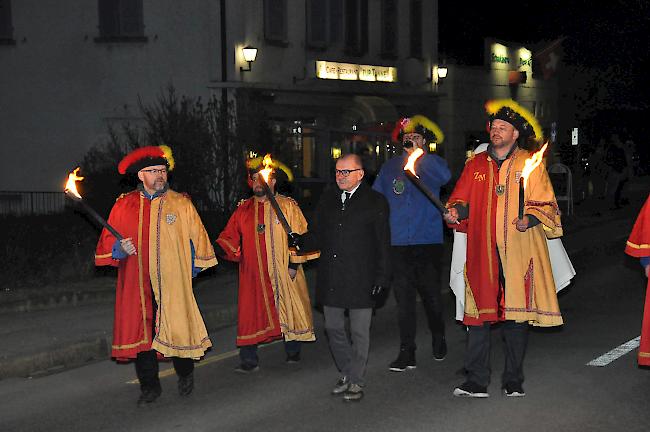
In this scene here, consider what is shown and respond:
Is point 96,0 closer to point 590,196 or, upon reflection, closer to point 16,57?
point 16,57

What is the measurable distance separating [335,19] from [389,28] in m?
2.58

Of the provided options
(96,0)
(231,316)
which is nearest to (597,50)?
(96,0)

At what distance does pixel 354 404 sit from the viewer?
7.95 meters

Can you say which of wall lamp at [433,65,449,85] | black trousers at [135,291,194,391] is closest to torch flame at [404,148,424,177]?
black trousers at [135,291,194,391]

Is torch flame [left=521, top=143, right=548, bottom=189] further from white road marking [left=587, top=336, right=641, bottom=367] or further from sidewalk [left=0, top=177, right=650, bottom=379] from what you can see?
sidewalk [left=0, top=177, right=650, bottom=379]

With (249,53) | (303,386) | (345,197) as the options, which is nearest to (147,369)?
(303,386)

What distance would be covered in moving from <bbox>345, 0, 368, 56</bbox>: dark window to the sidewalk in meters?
11.5

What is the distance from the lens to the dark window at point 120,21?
2489 cm

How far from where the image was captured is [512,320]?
7.99 metres

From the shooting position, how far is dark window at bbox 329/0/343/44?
1123 inches

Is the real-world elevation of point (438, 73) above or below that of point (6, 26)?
below

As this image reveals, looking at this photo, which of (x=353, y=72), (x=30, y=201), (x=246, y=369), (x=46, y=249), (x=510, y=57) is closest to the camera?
(x=246, y=369)

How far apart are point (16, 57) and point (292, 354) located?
1814 cm

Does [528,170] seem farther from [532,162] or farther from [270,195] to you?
[270,195]
